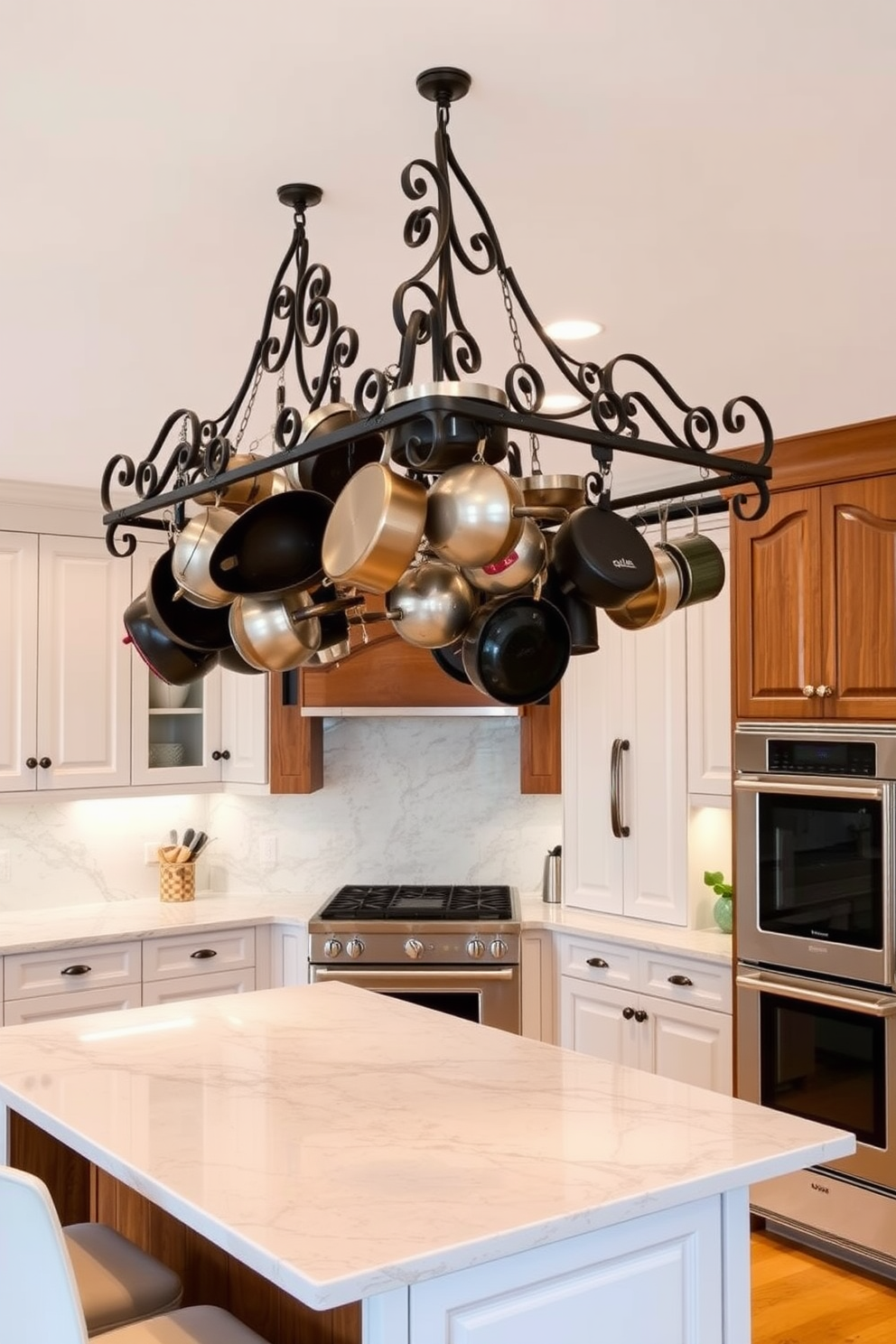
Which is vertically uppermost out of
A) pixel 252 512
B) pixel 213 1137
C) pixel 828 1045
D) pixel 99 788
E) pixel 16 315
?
pixel 16 315

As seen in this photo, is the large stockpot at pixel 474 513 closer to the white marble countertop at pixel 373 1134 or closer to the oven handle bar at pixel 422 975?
the white marble countertop at pixel 373 1134

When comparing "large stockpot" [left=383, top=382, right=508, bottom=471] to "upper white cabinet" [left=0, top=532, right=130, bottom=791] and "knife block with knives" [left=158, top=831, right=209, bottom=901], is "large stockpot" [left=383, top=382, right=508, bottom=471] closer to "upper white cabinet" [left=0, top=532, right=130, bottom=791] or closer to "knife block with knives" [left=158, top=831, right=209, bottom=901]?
"upper white cabinet" [left=0, top=532, right=130, bottom=791]

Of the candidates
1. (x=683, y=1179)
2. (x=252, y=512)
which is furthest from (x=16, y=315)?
(x=683, y=1179)

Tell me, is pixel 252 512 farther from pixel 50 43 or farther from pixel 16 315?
pixel 16 315

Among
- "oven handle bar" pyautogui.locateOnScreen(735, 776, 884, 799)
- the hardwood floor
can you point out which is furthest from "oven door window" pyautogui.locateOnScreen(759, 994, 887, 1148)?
"oven handle bar" pyautogui.locateOnScreen(735, 776, 884, 799)

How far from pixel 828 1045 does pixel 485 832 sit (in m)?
1.88

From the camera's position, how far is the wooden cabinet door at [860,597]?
3.42m

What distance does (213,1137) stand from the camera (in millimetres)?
1978

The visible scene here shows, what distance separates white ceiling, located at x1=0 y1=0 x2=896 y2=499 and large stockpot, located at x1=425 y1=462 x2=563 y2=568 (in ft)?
1.73

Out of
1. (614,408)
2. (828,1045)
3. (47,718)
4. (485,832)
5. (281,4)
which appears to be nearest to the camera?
(281,4)

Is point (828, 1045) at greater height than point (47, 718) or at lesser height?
lesser

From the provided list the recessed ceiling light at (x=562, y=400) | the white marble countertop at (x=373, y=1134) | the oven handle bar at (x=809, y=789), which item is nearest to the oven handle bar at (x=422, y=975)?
the oven handle bar at (x=809, y=789)

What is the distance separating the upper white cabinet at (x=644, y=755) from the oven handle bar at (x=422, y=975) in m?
0.45

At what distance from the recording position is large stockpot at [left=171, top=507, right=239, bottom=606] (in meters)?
1.88
